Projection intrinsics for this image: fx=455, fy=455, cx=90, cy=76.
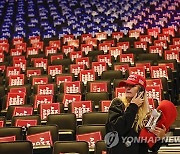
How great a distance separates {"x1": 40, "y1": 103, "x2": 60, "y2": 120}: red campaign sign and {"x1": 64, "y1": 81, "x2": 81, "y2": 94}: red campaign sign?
27.4 inches

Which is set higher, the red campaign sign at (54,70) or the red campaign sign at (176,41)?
the red campaign sign at (176,41)

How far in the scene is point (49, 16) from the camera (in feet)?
39.1

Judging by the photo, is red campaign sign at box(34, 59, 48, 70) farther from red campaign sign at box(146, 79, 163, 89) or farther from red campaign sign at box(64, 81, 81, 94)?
red campaign sign at box(146, 79, 163, 89)

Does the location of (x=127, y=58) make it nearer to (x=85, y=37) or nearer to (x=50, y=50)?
(x=50, y=50)

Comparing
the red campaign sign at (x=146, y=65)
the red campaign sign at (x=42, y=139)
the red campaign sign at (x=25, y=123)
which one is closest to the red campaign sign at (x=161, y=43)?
the red campaign sign at (x=146, y=65)

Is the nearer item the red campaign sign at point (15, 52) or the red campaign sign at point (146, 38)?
the red campaign sign at point (146, 38)

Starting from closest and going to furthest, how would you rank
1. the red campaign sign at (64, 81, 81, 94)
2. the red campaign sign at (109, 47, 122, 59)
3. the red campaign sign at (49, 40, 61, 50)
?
the red campaign sign at (64, 81, 81, 94) → the red campaign sign at (109, 47, 122, 59) → the red campaign sign at (49, 40, 61, 50)

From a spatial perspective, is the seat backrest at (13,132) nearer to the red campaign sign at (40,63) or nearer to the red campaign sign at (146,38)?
the red campaign sign at (40,63)

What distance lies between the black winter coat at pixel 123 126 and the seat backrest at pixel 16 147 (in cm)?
132

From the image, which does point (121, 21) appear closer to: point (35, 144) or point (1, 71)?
point (1, 71)

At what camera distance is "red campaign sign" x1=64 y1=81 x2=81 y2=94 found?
533cm

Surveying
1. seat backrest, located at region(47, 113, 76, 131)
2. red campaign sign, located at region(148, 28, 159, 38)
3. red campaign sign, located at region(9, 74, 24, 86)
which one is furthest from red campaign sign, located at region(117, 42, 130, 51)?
seat backrest, located at region(47, 113, 76, 131)

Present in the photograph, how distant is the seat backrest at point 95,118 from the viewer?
406 cm

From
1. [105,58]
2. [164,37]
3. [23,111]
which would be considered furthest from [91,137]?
[164,37]
